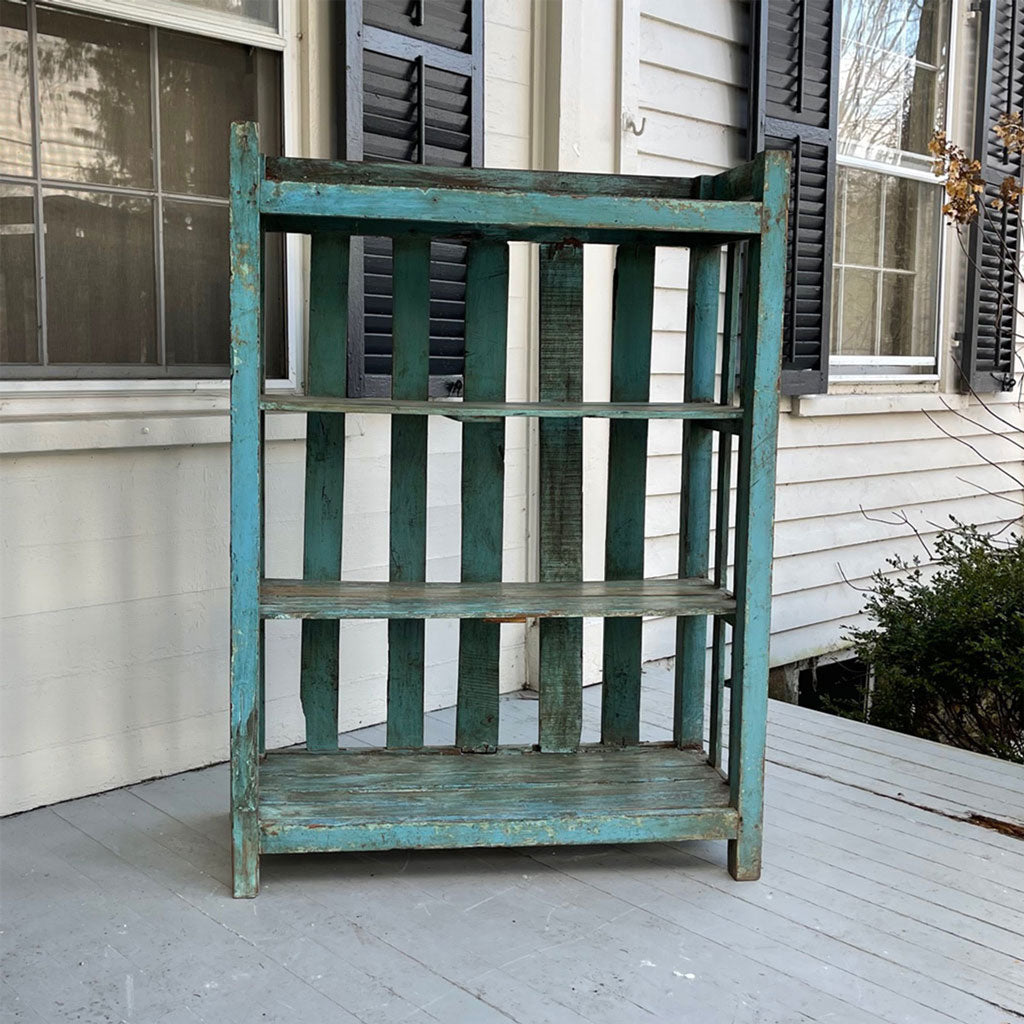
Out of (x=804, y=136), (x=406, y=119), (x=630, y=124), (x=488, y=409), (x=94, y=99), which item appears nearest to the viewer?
(x=488, y=409)

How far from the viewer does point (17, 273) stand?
2.66m

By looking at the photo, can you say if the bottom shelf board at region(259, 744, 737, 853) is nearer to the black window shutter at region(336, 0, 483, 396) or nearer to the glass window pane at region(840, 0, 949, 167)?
the black window shutter at region(336, 0, 483, 396)

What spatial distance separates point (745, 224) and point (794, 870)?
143 cm

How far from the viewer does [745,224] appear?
240 centimetres

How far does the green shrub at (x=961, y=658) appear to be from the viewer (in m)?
3.91

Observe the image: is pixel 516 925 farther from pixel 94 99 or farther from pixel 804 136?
pixel 804 136

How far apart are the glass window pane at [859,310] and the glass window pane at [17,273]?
3437mm

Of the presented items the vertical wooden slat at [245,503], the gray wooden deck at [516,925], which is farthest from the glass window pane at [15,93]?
the gray wooden deck at [516,925]

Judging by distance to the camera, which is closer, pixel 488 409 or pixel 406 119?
pixel 488 409

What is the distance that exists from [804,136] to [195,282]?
2.56 meters

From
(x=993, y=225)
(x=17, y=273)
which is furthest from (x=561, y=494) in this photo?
(x=993, y=225)

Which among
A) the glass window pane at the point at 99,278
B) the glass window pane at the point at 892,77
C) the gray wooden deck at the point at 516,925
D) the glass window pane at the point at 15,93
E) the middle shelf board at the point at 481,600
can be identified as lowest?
the gray wooden deck at the point at 516,925

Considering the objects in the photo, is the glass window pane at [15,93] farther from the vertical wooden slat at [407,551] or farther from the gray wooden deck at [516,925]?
the gray wooden deck at [516,925]

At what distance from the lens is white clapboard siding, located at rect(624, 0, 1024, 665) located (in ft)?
13.1
